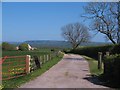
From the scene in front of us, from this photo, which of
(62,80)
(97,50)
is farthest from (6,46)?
(62,80)

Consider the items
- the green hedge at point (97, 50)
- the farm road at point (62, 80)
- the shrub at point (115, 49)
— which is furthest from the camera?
the green hedge at point (97, 50)

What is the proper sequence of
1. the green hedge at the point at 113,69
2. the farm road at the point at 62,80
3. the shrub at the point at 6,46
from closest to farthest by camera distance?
the farm road at the point at 62,80, the green hedge at the point at 113,69, the shrub at the point at 6,46

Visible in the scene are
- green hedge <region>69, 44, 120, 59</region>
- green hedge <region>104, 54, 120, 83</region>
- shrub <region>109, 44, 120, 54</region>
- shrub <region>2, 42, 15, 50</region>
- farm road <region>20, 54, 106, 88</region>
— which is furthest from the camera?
shrub <region>2, 42, 15, 50</region>

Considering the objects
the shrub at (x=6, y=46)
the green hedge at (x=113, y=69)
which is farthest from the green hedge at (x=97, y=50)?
the green hedge at (x=113, y=69)

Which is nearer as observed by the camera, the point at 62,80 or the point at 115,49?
the point at 62,80

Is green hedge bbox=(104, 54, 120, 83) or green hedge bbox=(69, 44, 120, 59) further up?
green hedge bbox=(104, 54, 120, 83)

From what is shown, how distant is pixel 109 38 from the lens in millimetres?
49281

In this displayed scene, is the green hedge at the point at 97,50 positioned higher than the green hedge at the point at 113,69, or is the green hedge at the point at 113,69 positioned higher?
the green hedge at the point at 113,69

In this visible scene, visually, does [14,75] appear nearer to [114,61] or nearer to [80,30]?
[114,61]

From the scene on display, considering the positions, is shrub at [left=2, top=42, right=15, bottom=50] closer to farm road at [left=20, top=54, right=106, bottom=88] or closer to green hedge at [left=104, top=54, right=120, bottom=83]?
farm road at [left=20, top=54, right=106, bottom=88]

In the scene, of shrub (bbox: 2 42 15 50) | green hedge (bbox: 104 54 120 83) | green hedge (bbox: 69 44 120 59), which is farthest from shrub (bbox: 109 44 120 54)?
shrub (bbox: 2 42 15 50)

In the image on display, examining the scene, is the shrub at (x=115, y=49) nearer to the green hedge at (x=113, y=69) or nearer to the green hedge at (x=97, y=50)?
the green hedge at (x=97, y=50)

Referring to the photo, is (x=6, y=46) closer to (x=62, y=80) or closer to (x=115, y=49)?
(x=115, y=49)

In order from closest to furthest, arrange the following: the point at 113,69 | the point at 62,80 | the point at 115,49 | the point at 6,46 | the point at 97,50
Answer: the point at 113,69 → the point at 62,80 → the point at 115,49 → the point at 97,50 → the point at 6,46
